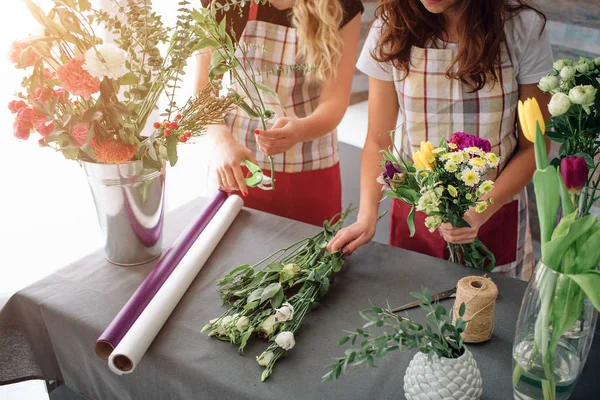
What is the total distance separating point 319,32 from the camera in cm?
165

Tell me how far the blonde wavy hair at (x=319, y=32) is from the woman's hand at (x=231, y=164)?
32 centimetres

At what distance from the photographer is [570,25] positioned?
246 centimetres

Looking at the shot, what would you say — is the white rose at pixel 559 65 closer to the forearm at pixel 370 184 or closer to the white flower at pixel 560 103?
the white flower at pixel 560 103

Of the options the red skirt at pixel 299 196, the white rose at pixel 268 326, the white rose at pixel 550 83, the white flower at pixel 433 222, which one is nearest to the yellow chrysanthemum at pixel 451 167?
the white flower at pixel 433 222

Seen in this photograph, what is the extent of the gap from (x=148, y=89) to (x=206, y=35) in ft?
0.55

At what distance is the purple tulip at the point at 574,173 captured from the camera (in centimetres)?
83

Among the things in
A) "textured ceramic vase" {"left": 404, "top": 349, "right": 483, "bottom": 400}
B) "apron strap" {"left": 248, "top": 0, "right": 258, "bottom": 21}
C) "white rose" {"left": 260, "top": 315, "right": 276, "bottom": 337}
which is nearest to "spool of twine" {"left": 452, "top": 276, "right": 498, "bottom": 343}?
"textured ceramic vase" {"left": 404, "top": 349, "right": 483, "bottom": 400}

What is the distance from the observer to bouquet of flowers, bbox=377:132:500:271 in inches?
39.9

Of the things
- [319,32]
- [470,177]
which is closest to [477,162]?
[470,177]

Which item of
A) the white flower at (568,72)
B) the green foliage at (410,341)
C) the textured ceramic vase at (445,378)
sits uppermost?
the white flower at (568,72)

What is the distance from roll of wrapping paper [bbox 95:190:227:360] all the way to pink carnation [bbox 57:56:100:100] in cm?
40

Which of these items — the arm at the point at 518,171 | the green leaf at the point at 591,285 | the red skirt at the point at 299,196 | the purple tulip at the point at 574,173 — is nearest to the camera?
the green leaf at the point at 591,285

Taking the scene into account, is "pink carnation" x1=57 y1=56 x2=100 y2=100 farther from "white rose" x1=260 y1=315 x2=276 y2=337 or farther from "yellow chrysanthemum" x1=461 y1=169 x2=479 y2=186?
"yellow chrysanthemum" x1=461 y1=169 x2=479 y2=186

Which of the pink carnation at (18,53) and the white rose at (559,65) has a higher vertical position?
the pink carnation at (18,53)
